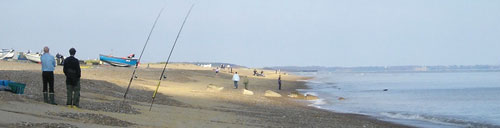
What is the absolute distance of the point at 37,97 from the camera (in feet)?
42.4

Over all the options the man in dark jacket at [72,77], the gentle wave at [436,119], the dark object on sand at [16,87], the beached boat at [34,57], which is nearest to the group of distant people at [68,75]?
the man in dark jacket at [72,77]

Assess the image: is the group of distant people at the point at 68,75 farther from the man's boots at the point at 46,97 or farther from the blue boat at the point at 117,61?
the blue boat at the point at 117,61

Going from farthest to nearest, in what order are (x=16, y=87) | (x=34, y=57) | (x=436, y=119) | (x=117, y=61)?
1. (x=117, y=61)
2. (x=34, y=57)
3. (x=436, y=119)
4. (x=16, y=87)

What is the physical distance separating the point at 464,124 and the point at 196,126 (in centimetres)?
1124

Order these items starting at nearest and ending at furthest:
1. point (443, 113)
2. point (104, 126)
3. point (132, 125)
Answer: point (104, 126)
point (132, 125)
point (443, 113)

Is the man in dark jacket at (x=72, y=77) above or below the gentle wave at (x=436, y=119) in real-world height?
above

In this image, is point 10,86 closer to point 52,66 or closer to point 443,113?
point 52,66

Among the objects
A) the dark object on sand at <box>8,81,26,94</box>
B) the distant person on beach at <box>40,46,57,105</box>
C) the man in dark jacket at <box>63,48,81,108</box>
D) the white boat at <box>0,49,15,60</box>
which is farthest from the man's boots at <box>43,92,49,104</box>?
the white boat at <box>0,49,15,60</box>

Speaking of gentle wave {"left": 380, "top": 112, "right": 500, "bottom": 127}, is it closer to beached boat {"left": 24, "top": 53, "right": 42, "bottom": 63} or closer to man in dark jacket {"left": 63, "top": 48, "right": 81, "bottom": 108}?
man in dark jacket {"left": 63, "top": 48, "right": 81, "bottom": 108}

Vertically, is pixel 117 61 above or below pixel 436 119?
above

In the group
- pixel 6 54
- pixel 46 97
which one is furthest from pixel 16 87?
pixel 6 54

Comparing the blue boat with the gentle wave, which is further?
the blue boat

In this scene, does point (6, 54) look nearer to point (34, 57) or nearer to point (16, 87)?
point (34, 57)

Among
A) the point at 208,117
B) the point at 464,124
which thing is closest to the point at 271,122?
the point at 208,117
